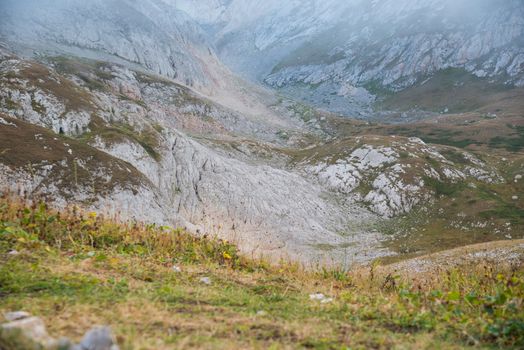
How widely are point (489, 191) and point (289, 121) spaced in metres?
110

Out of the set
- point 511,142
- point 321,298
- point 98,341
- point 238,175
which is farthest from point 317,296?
point 511,142

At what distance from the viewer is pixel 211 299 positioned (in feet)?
22.1

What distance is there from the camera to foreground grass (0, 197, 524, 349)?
16.8 feet

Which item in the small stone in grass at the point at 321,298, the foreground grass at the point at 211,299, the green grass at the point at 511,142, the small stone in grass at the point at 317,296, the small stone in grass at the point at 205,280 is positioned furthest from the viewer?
the green grass at the point at 511,142

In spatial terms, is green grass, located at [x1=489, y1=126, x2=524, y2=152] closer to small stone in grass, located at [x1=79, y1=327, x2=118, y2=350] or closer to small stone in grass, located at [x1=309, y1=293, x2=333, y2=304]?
small stone in grass, located at [x1=309, y1=293, x2=333, y2=304]

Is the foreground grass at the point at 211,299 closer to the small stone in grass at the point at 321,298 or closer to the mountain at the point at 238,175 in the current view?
the small stone in grass at the point at 321,298

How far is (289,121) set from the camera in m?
180

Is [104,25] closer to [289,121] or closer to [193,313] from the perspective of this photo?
[289,121]

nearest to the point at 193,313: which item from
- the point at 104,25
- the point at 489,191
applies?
the point at 489,191

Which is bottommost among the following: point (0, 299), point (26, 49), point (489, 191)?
point (0, 299)

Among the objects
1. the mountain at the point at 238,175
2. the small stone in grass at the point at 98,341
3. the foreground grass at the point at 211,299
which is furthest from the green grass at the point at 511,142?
the small stone in grass at the point at 98,341

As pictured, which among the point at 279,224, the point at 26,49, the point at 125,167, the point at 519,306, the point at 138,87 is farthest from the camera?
the point at 138,87

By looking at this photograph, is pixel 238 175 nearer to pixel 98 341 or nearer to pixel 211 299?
pixel 211 299

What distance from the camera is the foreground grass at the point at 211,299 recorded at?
513 centimetres
